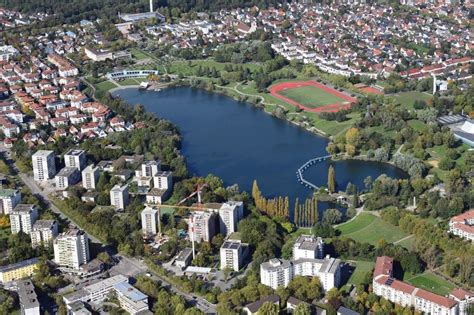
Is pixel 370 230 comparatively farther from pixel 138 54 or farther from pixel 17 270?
pixel 138 54

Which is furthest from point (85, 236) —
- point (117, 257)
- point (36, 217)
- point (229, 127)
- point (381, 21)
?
point (381, 21)

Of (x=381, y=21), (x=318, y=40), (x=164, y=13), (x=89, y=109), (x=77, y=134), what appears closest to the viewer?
(x=77, y=134)

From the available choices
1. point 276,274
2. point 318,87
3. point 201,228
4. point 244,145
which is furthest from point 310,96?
point 276,274

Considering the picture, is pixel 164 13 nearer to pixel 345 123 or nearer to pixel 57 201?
pixel 345 123

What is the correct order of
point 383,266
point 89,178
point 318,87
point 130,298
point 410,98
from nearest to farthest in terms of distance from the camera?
point 130,298, point 383,266, point 89,178, point 410,98, point 318,87

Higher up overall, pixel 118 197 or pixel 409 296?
pixel 409 296

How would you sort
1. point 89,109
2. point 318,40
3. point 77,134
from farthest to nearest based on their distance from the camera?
point 318,40 < point 89,109 < point 77,134

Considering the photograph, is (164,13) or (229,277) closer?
(229,277)
